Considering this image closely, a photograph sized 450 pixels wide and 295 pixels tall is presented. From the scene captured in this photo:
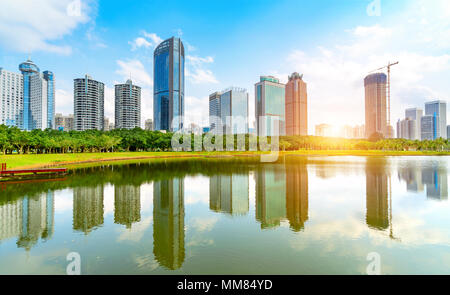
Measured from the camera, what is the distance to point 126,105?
18088 centimetres

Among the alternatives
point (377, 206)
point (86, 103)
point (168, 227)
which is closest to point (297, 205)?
point (377, 206)

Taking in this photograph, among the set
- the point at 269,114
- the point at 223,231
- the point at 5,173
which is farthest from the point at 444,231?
the point at 269,114

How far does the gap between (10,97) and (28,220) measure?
217759mm

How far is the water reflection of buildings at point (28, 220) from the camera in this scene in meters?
9.14

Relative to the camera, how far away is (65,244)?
27.9 ft

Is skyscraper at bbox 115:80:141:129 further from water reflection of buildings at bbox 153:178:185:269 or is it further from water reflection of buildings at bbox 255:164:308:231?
water reflection of buildings at bbox 255:164:308:231

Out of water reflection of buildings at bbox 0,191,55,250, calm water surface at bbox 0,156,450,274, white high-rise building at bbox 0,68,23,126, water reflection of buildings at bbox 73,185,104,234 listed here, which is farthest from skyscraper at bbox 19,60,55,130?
water reflection of buildings at bbox 0,191,55,250

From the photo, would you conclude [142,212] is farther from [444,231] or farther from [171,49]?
[171,49]

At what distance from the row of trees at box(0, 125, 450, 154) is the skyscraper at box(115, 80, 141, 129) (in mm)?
96557

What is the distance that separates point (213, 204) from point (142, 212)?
15.2 feet

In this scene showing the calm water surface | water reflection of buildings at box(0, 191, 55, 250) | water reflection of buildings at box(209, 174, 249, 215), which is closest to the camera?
the calm water surface

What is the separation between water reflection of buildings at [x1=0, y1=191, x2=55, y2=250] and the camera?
9.14 metres

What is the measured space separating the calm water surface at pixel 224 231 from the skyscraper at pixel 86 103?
166345 mm
